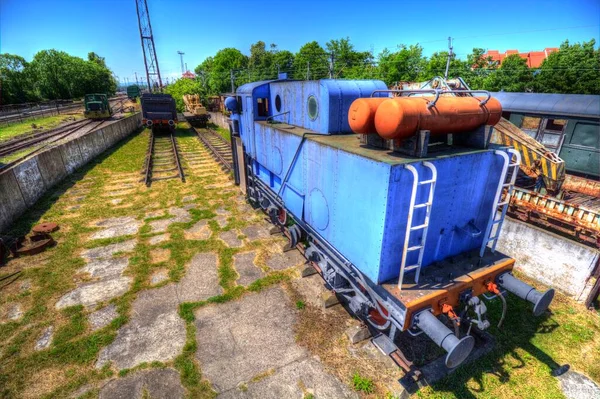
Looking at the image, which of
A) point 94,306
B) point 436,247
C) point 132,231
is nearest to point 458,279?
point 436,247

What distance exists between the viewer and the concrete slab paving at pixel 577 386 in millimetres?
4445

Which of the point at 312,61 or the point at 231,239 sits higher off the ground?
the point at 312,61

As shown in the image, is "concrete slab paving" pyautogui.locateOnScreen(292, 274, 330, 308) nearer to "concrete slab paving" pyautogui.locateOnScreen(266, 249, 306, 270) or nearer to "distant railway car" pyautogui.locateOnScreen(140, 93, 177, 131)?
"concrete slab paving" pyautogui.locateOnScreen(266, 249, 306, 270)

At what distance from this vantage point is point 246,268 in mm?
7520

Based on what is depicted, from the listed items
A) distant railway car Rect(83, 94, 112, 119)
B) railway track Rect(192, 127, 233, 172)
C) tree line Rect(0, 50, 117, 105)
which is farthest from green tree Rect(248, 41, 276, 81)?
railway track Rect(192, 127, 233, 172)

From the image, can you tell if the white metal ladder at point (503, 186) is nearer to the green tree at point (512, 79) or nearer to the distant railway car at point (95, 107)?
the green tree at point (512, 79)

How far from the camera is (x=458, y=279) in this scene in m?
4.48

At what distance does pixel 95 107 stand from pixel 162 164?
20.2 m

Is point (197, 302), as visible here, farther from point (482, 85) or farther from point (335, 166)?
point (482, 85)

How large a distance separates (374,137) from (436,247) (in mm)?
2132

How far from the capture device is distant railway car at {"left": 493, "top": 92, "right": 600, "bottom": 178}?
33.5 ft

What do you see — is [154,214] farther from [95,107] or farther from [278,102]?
[95,107]

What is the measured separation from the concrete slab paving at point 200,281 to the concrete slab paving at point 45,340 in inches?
91.5

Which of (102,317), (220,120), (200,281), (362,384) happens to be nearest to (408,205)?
(362,384)
